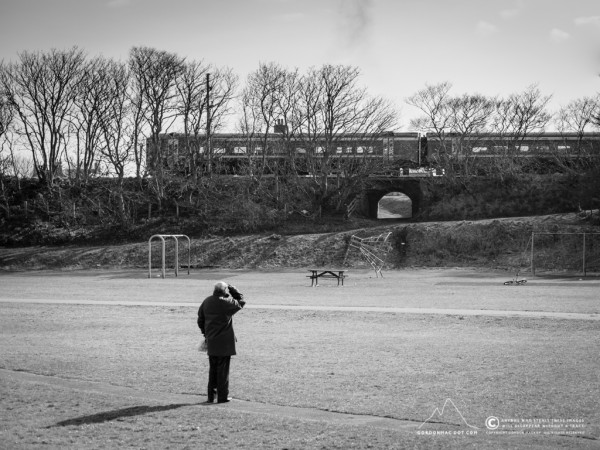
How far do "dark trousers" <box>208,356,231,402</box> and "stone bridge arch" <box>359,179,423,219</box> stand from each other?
50078 millimetres

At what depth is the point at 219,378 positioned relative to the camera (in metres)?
13.7

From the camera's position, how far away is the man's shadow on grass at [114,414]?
Answer: 1243cm

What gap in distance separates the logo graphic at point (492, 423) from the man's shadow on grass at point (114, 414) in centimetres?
461

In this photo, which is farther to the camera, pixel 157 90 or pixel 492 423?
pixel 157 90

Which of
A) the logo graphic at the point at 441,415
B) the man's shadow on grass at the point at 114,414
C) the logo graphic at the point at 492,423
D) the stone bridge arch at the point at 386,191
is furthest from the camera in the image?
the stone bridge arch at the point at 386,191

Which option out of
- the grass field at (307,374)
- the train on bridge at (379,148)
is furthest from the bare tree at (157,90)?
the grass field at (307,374)

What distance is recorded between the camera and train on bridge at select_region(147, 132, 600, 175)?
2491 inches

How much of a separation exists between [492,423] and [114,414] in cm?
553

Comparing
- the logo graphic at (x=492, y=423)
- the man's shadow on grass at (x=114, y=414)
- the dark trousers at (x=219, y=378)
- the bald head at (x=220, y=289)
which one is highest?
the bald head at (x=220, y=289)

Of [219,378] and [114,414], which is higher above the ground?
[219,378]

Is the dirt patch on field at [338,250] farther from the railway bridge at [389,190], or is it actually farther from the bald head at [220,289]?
the bald head at [220,289]

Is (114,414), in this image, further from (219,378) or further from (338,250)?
(338,250)

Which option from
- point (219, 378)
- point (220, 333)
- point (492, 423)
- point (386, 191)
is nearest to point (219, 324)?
point (220, 333)

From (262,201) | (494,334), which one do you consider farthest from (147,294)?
(262,201)
